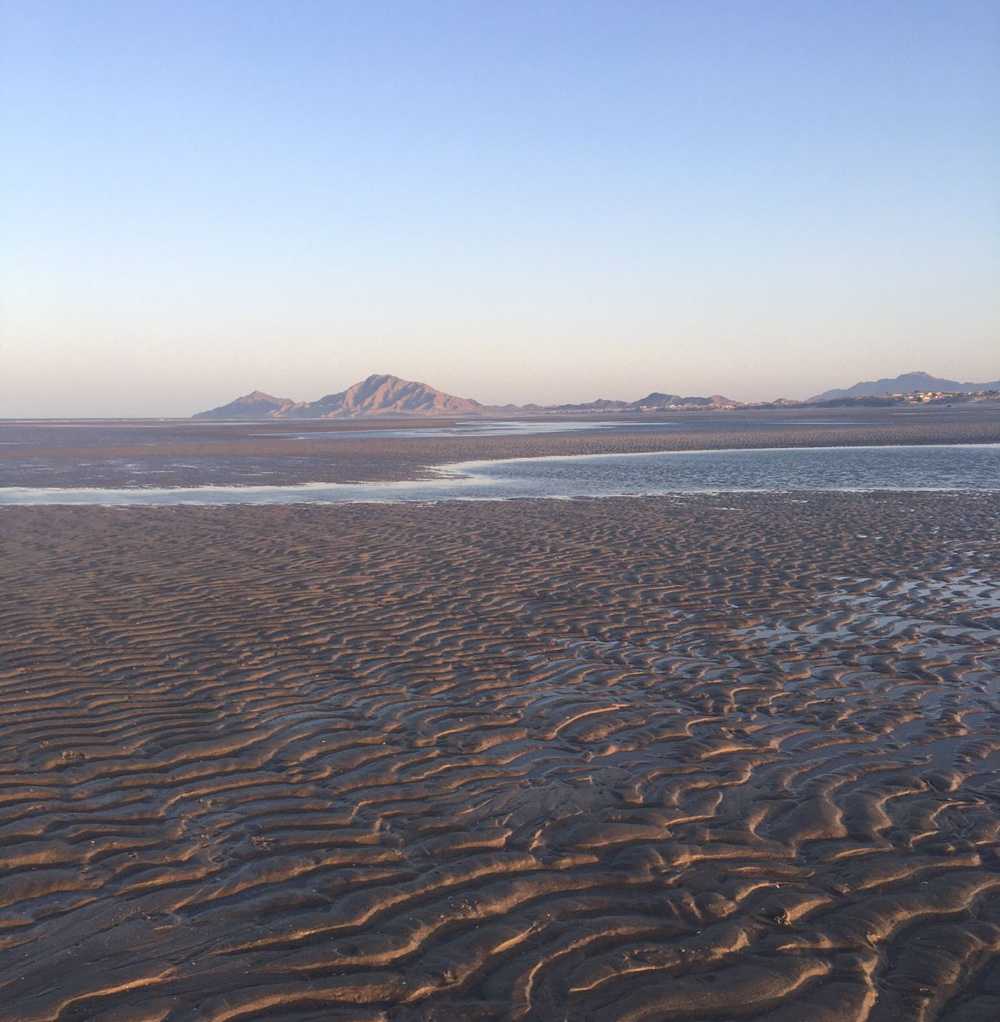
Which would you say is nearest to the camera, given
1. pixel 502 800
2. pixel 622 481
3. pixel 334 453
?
pixel 502 800

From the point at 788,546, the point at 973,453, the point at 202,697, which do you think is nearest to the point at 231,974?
the point at 202,697

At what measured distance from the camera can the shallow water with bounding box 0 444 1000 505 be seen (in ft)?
85.1

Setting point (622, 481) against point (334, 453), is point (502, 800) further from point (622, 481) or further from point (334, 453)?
point (334, 453)

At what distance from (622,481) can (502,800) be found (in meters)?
24.5

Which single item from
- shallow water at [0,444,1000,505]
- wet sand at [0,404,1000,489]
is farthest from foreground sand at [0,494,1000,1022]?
wet sand at [0,404,1000,489]

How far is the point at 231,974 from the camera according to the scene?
14.0 ft

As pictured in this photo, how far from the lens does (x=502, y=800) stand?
6.23 m

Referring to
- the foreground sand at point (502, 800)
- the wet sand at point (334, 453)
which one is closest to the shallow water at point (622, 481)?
the wet sand at point (334, 453)

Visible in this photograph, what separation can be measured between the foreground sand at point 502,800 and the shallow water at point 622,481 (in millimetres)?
12785

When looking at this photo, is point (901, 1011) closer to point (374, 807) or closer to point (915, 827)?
point (915, 827)

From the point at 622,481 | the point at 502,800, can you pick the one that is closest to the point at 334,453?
the point at 622,481

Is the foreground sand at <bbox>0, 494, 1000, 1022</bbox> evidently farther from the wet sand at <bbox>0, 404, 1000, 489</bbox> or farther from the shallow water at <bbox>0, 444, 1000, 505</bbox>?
the wet sand at <bbox>0, 404, 1000, 489</bbox>

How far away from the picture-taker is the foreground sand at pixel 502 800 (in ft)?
14.0

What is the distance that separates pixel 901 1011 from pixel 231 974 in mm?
2951
